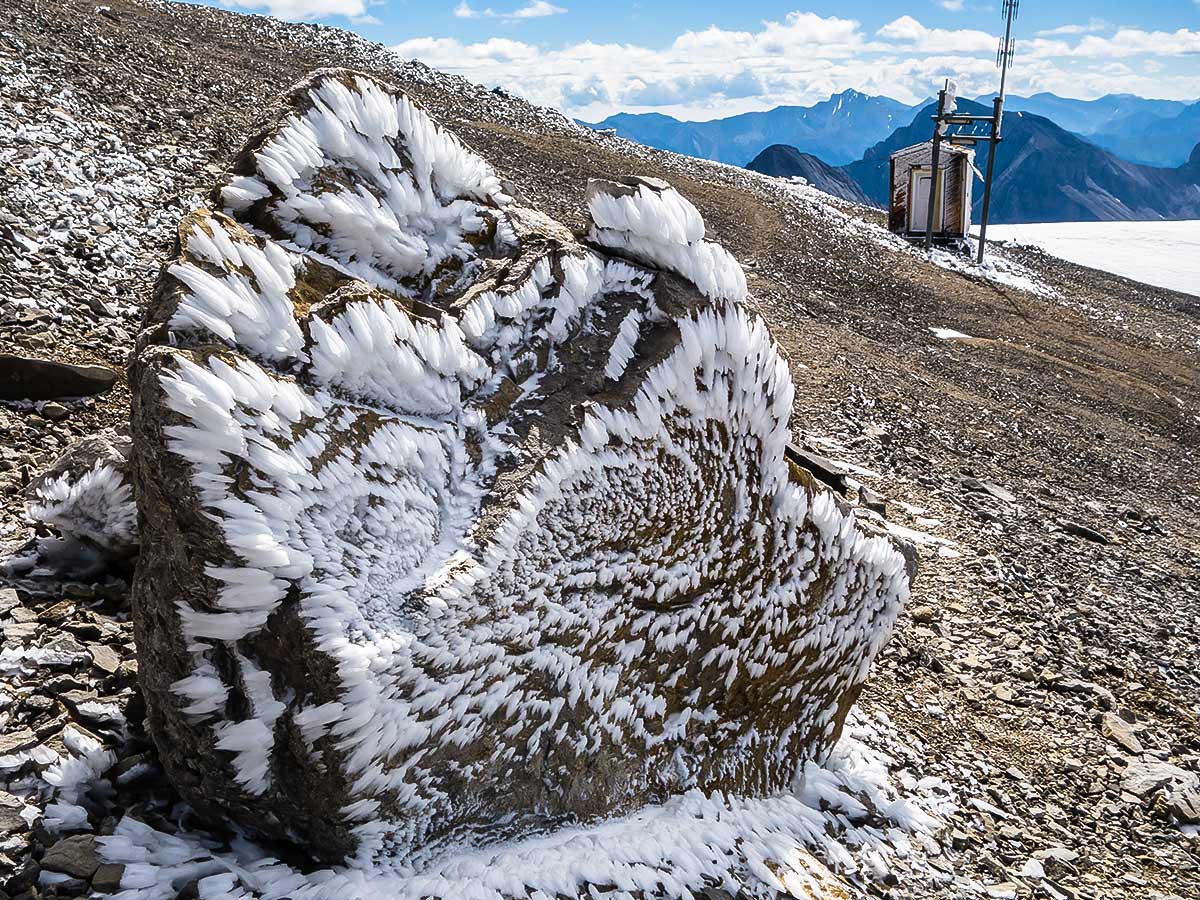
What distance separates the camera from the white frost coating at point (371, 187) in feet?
8.43

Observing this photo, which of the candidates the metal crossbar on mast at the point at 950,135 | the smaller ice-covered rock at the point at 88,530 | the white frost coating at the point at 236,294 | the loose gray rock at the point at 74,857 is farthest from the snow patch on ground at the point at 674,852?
the metal crossbar on mast at the point at 950,135

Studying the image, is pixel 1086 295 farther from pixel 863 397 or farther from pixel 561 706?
pixel 561 706

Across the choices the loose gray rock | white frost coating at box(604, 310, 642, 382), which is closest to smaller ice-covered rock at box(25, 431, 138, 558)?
the loose gray rock

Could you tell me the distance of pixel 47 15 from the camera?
1359 cm

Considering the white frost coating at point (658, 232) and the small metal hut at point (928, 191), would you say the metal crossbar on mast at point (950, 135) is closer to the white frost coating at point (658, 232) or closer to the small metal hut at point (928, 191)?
the small metal hut at point (928, 191)

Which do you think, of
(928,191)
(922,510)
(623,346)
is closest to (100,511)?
(623,346)

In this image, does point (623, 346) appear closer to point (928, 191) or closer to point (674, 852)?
point (674, 852)

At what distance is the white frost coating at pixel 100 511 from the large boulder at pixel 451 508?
119cm

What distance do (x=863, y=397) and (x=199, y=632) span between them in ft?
30.1

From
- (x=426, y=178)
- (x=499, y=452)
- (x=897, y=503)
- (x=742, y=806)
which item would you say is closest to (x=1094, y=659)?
A: (x=897, y=503)

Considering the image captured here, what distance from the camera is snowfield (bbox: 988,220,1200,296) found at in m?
29.8

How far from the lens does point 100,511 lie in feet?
10.5

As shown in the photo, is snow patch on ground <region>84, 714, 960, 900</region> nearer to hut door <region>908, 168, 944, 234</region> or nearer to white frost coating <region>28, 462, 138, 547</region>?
white frost coating <region>28, 462, 138, 547</region>

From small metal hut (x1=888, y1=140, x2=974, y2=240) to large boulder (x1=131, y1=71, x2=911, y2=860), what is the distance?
928 inches
